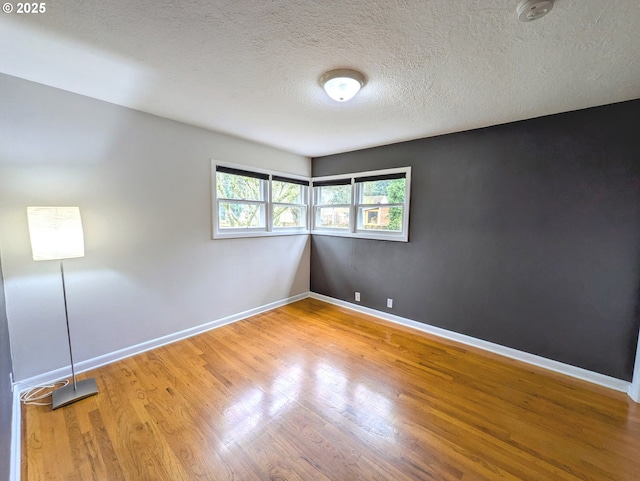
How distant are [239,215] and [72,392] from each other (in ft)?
7.64

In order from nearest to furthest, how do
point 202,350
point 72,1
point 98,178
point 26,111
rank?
point 72,1
point 26,111
point 98,178
point 202,350

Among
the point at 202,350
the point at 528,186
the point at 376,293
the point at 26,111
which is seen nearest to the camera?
the point at 26,111

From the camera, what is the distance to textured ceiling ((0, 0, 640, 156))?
1262 millimetres

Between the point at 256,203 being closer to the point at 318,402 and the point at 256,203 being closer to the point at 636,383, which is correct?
the point at 318,402

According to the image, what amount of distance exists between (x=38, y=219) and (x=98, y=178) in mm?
717

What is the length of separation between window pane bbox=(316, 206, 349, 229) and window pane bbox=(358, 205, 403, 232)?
0.29 metres

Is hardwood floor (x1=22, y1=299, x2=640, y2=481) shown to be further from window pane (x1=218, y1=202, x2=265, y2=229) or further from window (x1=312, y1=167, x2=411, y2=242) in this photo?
window (x1=312, y1=167, x2=411, y2=242)

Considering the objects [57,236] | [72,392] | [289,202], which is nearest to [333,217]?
[289,202]

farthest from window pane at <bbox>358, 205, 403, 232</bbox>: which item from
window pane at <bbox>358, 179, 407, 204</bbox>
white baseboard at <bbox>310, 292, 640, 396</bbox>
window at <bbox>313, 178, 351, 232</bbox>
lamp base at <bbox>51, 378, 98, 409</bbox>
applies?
lamp base at <bbox>51, 378, 98, 409</bbox>

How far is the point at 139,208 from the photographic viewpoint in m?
2.54

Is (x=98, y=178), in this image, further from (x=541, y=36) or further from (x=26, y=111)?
(x=541, y=36)

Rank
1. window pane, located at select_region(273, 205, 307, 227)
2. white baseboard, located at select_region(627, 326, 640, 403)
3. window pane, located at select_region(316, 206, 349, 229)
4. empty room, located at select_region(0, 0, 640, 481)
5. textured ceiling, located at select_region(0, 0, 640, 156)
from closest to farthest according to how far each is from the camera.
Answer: textured ceiling, located at select_region(0, 0, 640, 156) < empty room, located at select_region(0, 0, 640, 481) < white baseboard, located at select_region(627, 326, 640, 403) < window pane, located at select_region(273, 205, 307, 227) < window pane, located at select_region(316, 206, 349, 229)

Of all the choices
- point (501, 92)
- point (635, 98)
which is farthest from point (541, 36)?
point (635, 98)

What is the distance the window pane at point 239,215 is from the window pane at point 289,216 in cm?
27
